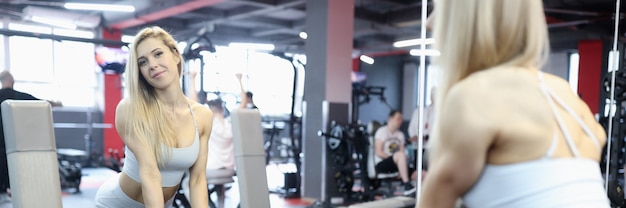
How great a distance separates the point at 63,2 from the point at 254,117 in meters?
5.17

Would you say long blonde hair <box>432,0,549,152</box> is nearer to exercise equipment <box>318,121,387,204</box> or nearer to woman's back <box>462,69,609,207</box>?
woman's back <box>462,69,609,207</box>

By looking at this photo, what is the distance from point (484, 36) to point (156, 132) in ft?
4.03

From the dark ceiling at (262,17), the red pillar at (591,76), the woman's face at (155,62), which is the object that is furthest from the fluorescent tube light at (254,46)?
the woman's face at (155,62)

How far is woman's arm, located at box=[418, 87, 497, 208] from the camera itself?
24.6 inches

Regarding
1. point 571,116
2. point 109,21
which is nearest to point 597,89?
point 571,116

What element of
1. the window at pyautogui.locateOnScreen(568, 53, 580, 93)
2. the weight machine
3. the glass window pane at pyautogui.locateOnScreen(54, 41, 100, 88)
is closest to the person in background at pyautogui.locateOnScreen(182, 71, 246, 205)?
the weight machine

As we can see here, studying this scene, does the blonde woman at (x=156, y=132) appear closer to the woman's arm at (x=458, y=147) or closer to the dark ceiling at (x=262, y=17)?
the woman's arm at (x=458, y=147)

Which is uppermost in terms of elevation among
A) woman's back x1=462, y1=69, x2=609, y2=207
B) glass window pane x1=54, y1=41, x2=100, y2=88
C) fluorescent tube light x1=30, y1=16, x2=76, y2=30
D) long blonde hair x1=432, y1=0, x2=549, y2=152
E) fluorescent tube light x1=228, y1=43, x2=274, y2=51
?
fluorescent tube light x1=30, y1=16, x2=76, y2=30

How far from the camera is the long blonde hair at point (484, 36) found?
2.25ft

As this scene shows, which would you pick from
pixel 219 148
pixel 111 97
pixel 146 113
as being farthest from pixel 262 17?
pixel 146 113

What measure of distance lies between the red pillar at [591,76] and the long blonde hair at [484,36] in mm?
2454

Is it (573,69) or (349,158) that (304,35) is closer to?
(349,158)

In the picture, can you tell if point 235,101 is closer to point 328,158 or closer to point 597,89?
point 328,158

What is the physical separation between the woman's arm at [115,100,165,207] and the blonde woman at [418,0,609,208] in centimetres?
111
